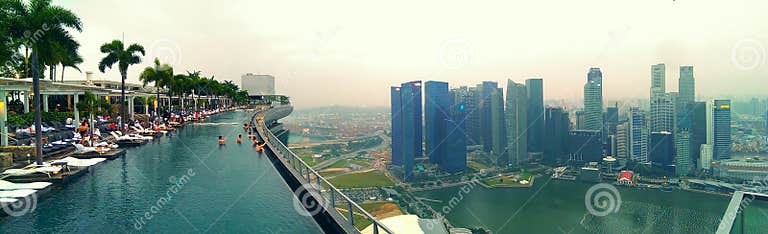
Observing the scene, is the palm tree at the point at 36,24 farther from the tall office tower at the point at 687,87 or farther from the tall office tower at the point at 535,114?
the tall office tower at the point at 535,114

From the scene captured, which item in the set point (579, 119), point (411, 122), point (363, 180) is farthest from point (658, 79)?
point (363, 180)

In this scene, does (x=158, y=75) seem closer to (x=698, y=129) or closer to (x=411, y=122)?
(x=411, y=122)

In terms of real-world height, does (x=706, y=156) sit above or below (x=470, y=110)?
below

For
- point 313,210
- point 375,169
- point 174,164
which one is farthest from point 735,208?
point 375,169

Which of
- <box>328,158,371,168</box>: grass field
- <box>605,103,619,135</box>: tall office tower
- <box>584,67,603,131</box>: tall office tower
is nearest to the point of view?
<box>328,158,371,168</box>: grass field

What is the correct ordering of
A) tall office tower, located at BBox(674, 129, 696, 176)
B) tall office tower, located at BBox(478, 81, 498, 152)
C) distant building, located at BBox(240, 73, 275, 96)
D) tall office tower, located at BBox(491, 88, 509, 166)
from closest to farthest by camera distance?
tall office tower, located at BBox(674, 129, 696, 176) < tall office tower, located at BBox(491, 88, 509, 166) < tall office tower, located at BBox(478, 81, 498, 152) < distant building, located at BBox(240, 73, 275, 96)

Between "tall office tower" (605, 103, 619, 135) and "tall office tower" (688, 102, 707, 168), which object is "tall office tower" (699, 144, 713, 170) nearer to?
"tall office tower" (688, 102, 707, 168)

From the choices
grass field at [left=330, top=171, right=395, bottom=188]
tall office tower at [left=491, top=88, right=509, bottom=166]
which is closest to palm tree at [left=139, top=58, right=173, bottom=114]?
grass field at [left=330, top=171, right=395, bottom=188]
